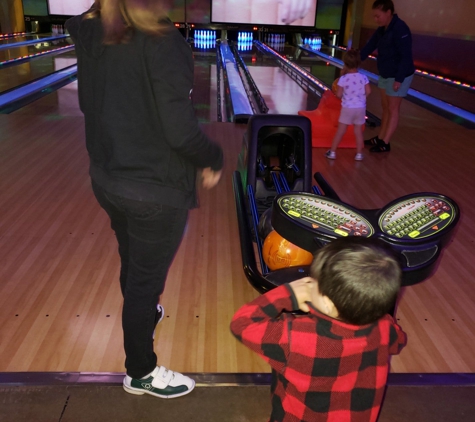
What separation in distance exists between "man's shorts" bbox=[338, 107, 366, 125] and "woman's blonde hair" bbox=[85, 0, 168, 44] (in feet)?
8.24

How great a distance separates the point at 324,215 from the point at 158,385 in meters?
0.65

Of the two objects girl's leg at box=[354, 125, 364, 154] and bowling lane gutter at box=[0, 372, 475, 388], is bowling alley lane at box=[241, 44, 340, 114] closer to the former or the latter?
girl's leg at box=[354, 125, 364, 154]

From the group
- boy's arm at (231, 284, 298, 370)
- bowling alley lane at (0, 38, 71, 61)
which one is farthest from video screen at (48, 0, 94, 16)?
boy's arm at (231, 284, 298, 370)

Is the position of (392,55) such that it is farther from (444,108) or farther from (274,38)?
(274,38)

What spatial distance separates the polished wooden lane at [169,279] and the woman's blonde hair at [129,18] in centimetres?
99

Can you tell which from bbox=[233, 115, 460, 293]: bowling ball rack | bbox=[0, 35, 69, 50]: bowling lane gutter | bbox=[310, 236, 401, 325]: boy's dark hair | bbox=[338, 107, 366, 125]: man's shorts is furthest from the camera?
bbox=[0, 35, 69, 50]: bowling lane gutter

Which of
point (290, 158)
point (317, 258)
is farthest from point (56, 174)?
point (317, 258)

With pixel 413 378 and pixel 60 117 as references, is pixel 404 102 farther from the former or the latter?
pixel 413 378

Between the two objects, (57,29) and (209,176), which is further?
(57,29)

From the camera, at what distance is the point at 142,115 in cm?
94

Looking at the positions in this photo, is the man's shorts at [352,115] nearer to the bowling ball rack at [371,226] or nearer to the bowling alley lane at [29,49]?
the bowling ball rack at [371,226]

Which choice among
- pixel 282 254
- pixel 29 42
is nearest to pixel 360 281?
pixel 282 254

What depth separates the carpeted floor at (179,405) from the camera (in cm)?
125

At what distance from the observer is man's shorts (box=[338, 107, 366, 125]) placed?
3.21 meters
